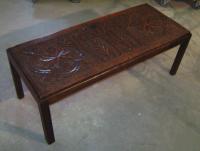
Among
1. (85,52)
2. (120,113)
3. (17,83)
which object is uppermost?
(85,52)

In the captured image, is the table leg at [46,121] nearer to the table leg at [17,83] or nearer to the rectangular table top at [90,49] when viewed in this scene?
the rectangular table top at [90,49]

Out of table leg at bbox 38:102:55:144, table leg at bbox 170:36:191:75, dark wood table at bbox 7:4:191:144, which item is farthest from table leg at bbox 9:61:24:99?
table leg at bbox 170:36:191:75

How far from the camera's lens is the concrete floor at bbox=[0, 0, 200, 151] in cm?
139

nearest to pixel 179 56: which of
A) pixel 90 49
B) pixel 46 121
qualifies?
pixel 90 49

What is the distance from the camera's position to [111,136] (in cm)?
142

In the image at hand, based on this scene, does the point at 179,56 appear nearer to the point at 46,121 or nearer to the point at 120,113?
the point at 120,113

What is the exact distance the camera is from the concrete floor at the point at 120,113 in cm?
139

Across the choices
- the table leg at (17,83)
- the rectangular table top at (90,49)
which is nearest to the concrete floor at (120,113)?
the table leg at (17,83)

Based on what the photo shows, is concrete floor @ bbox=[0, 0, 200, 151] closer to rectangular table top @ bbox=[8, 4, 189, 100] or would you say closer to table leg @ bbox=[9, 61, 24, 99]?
table leg @ bbox=[9, 61, 24, 99]

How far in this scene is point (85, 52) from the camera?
1.32 meters

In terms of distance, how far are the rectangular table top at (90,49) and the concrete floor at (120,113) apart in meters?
0.39

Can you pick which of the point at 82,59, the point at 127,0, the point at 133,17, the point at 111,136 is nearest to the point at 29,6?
the point at 127,0

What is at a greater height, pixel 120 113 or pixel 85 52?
pixel 85 52

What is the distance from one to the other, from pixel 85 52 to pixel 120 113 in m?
0.48
